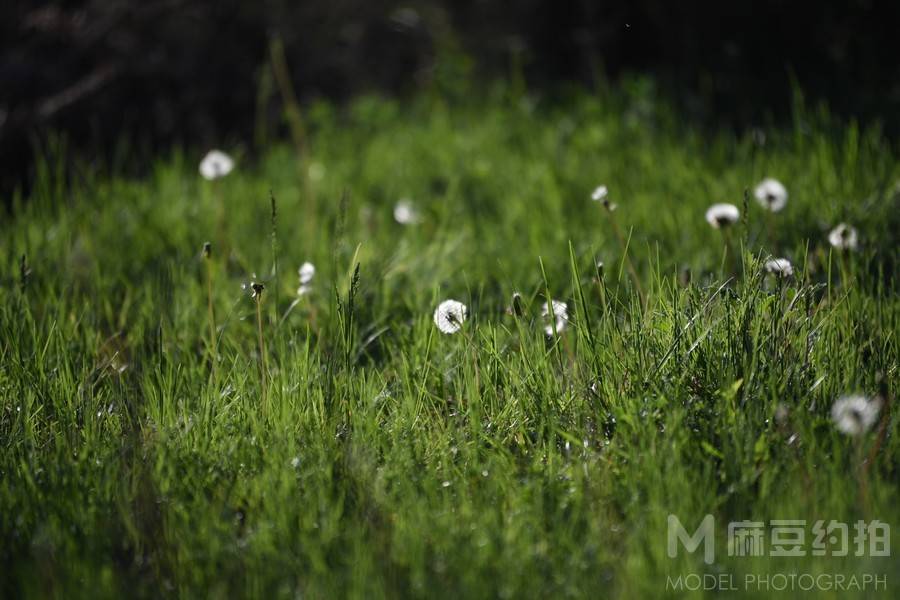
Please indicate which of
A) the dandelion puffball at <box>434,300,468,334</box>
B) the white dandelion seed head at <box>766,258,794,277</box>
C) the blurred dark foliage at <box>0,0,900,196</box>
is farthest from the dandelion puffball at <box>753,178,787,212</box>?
the dandelion puffball at <box>434,300,468,334</box>

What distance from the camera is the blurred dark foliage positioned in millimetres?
4320

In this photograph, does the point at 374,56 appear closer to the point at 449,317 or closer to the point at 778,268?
the point at 449,317

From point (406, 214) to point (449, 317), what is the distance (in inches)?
50.2

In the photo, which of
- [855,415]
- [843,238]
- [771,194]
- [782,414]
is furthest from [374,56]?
[855,415]

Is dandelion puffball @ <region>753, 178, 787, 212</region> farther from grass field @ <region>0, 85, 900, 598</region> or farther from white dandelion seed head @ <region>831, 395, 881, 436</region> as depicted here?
white dandelion seed head @ <region>831, 395, 881, 436</region>

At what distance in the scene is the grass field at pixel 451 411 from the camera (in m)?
1.64

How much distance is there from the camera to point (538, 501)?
1733 mm

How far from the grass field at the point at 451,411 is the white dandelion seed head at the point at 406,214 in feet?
0.67

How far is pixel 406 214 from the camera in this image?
135 inches

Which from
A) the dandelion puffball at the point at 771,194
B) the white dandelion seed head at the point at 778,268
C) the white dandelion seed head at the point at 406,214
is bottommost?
the white dandelion seed head at the point at 778,268

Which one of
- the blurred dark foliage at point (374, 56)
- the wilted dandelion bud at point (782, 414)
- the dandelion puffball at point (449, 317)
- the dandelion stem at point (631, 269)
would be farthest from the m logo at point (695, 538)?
the blurred dark foliage at point (374, 56)

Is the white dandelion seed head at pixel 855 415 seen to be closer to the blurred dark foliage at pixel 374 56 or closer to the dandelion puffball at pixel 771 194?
the dandelion puffball at pixel 771 194

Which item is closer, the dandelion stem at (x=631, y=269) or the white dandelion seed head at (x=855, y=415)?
the white dandelion seed head at (x=855, y=415)

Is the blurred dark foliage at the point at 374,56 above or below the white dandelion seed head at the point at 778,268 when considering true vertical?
above
